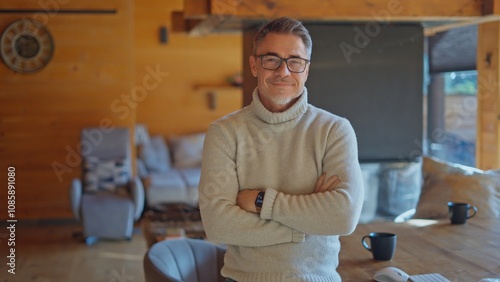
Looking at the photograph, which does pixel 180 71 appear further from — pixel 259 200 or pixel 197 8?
pixel 259 200

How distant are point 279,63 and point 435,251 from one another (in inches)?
47.4

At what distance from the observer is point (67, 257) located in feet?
19.2

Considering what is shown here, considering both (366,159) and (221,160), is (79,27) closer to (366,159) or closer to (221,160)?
(366,159)

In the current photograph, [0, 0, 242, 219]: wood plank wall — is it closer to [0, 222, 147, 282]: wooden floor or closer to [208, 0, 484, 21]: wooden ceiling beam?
[0, 222, 147, 282]: wooden floor

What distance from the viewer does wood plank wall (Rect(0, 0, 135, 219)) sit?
6.96m

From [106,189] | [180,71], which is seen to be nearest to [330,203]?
[106,189]

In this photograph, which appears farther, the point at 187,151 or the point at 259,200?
the point at 187,151

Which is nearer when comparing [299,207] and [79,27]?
[299,207]

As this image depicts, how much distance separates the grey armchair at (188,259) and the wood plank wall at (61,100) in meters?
4.46

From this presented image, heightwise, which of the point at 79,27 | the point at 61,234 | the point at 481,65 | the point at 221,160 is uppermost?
the point at 79,27

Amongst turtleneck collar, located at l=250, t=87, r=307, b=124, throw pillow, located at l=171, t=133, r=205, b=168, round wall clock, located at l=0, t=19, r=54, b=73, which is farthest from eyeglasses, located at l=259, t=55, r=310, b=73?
throw pillow, located at l=171, t=133, r=205, b=168

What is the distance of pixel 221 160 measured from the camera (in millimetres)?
1959

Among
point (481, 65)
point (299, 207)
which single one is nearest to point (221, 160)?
point (299, 207)

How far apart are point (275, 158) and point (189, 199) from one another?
5.32 m
